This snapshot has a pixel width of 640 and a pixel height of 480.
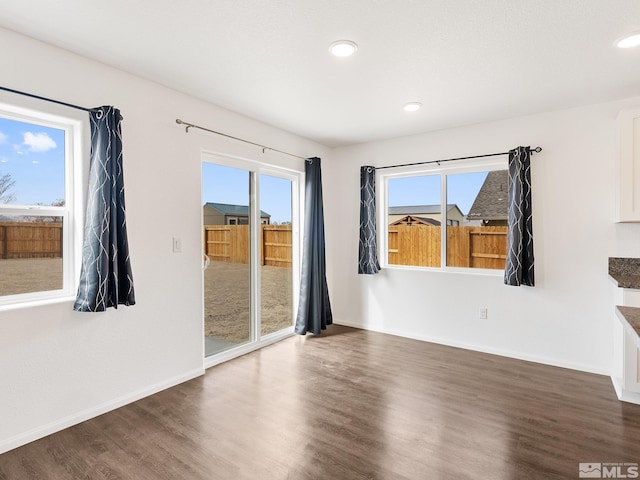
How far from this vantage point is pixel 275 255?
421 centimetres

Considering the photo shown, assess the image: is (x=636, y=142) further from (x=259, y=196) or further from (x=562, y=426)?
(x=259, y=196)

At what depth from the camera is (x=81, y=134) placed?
2.39m

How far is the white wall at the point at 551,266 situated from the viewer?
319 cm

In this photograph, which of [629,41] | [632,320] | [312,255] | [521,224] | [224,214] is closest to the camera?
[632,320]

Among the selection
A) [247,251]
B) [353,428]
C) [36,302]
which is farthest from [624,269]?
[36,302]

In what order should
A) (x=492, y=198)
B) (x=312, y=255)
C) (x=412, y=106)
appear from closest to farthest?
(x=412, y=106) → (x=492, y=198) → (x=312, y=255)

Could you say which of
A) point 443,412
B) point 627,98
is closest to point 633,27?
point 627,98

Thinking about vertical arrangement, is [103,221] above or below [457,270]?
above

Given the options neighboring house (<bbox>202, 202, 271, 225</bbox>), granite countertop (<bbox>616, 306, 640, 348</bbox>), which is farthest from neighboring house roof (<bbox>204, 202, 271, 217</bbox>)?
granite countertop (<bbox>616, 306, 640, 348</bbox>)

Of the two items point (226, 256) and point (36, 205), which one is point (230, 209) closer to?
point (226, 256)

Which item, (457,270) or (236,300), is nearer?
(236,300)

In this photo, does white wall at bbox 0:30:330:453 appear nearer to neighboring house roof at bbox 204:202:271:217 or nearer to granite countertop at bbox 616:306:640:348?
neighboring house roof at bbox 204:202:271:217

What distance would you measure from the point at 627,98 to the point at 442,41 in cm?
211

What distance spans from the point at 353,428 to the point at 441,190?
9.40 feet
